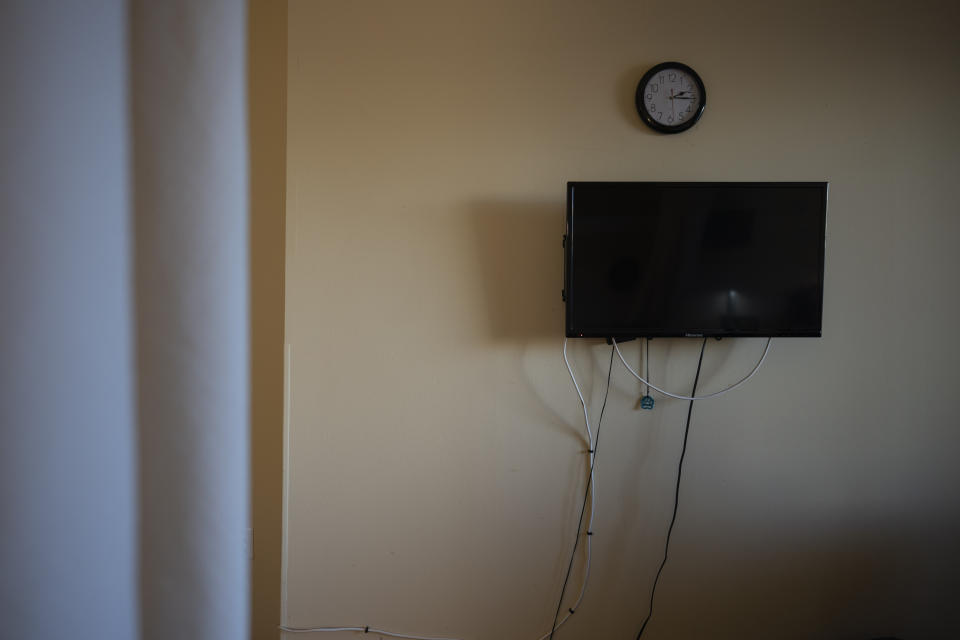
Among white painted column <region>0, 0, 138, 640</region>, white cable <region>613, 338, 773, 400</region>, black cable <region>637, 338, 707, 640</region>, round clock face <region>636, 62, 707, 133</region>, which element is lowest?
black cable <region>637, 338, 707, 640</region>

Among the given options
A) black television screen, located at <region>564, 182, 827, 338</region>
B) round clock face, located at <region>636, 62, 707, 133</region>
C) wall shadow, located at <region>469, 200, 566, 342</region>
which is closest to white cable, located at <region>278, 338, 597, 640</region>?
wall shadow, located at <region>469, 200, 566, 342</region>

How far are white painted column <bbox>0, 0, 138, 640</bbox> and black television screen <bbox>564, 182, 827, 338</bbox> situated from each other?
4.42 feet

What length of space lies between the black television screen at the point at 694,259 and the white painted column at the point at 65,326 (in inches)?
53.1

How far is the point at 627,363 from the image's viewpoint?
178cm

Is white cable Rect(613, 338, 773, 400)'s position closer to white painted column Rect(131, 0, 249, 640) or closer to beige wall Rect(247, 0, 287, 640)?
beige wall Rect(247, 0, 287, 640)

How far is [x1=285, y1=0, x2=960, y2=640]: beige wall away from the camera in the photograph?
1729 millimetres

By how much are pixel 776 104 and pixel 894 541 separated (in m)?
1.80

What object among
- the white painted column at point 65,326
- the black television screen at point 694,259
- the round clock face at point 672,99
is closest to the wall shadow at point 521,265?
the black television screen at point 694,259

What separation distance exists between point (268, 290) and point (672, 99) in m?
1.71

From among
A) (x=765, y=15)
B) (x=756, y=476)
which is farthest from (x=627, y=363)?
(x=765, y=15)

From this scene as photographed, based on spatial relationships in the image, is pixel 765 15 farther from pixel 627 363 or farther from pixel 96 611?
pixel 96 611

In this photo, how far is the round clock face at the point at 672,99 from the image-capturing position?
1.72 meters

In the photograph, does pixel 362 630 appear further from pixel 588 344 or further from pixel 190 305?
pixel 190 305

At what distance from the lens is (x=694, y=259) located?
1.63 metres
